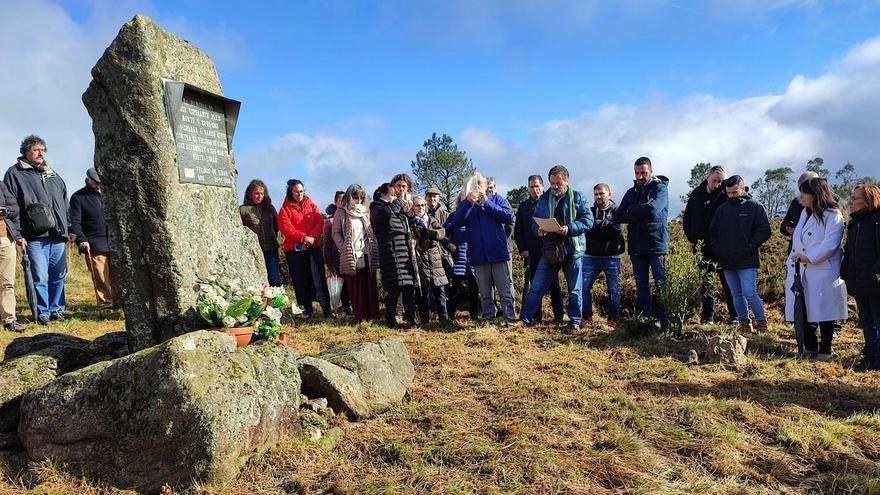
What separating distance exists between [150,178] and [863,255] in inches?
245

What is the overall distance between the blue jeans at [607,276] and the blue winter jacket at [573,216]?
1.30ft

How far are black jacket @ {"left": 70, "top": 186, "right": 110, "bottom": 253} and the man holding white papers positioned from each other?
6138mm

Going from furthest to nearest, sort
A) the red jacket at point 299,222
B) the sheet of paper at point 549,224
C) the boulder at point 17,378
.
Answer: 1. the red jacket at point 299,222
2. the sheet of paper at point 549,224
3. the boulder at point 17,378

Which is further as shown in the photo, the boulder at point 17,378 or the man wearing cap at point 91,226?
the man wearing cap at point 91,226

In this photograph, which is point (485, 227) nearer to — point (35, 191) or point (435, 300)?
point (435, 300)

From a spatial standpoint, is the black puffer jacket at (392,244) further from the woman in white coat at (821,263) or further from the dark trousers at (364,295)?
the woman in white coat at (821,263)

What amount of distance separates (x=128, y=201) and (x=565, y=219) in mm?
4773

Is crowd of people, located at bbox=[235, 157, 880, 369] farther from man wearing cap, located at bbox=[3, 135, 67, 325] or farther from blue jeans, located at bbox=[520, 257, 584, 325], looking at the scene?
man wearing cap, located at bbox=[3, 135, 67, 325]

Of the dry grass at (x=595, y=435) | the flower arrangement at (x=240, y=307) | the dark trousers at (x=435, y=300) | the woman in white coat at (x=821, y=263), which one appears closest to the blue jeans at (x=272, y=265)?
the dark trousers at (x=435, y=300)

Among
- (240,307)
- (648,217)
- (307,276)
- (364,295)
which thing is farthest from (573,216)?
(240,307)

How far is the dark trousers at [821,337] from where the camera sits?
560 centimetres

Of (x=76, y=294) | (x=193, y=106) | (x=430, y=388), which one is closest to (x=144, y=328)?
(x=193, y=106)

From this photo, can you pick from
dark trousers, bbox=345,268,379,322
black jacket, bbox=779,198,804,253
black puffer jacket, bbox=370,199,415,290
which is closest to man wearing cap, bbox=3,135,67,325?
dark trousers, bbox=345,268,379,322

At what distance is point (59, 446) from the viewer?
3102mm
